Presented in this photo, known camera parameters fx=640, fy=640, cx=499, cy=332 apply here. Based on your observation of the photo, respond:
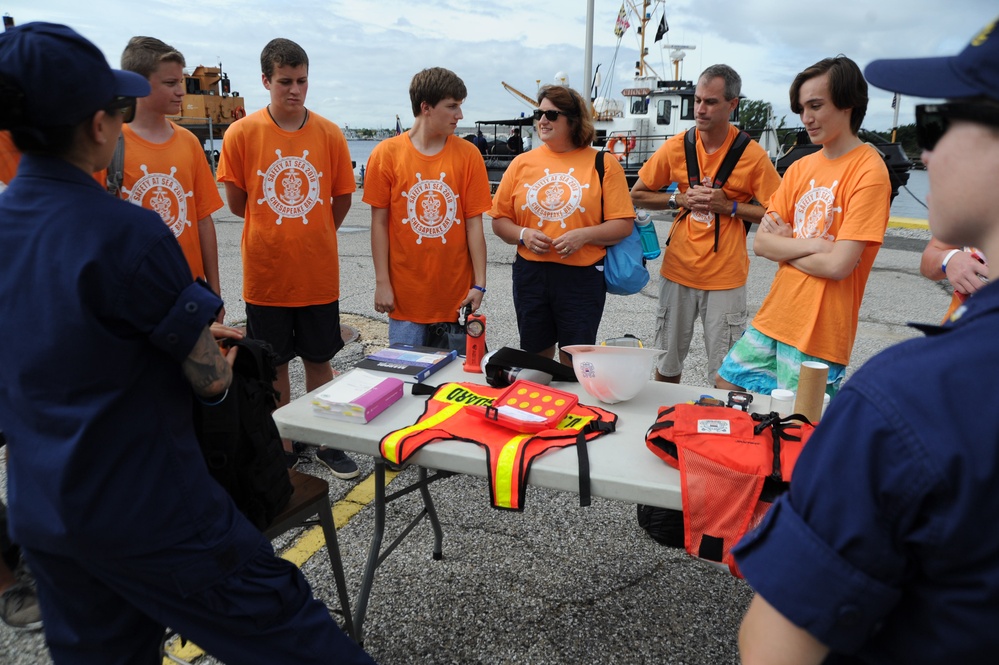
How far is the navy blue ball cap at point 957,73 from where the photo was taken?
0.70 m

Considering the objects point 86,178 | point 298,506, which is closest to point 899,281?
point 298,506

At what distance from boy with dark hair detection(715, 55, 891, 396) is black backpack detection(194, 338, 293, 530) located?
213 centimetres

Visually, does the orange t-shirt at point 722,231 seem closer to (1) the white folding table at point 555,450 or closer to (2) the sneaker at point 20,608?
(1) the white folding table at point 555,450

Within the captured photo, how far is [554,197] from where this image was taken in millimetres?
3441

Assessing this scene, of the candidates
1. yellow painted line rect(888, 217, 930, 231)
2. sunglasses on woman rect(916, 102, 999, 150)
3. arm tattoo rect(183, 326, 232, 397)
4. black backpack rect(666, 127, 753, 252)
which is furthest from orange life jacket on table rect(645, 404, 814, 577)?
yellow painted line rect(888, 217, 930, 231)

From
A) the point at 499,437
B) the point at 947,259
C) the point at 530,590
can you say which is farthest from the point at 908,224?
the point at 499,437

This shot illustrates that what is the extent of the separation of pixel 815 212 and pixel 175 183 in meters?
2.97

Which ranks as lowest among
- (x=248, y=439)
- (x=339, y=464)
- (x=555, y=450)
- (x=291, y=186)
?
(x=339, y=464)

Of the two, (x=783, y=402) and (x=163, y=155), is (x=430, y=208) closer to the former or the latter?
(x=163, y=155)

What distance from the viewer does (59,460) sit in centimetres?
126

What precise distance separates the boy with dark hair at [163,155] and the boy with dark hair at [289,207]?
0.17 m

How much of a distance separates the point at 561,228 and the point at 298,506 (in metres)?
2.01

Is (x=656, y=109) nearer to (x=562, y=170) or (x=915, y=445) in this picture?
(x=562, y=170)

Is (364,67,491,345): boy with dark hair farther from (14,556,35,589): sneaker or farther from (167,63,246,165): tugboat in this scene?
(167,63,246,165): tugboat
